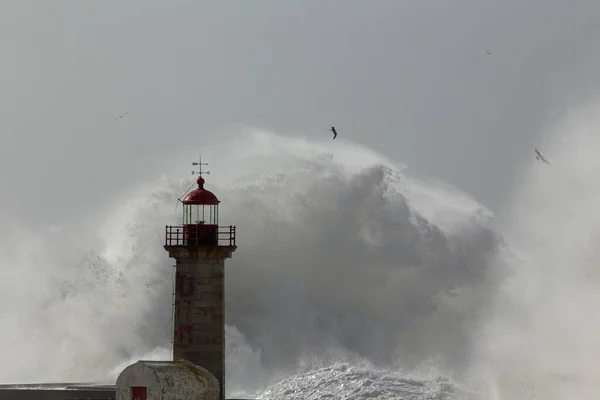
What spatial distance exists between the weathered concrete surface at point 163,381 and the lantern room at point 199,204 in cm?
334

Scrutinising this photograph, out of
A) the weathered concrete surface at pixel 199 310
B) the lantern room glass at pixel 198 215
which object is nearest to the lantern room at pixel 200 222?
the lantern room glass at pixel 198 215

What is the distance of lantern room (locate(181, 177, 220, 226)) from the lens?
95.8 feet

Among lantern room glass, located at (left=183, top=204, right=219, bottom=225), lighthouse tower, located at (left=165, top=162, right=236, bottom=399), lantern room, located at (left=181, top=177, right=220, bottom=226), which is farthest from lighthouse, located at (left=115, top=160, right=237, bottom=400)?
lantern room glass, located at (left=183, top=204, right=219, bottom=225)

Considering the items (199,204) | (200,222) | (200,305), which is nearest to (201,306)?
(200,305)

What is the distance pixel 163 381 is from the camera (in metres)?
26.5

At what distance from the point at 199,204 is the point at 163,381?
4327mm

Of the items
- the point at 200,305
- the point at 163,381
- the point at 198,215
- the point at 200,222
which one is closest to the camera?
the point at 163,381

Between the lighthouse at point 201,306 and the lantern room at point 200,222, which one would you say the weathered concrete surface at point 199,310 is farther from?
the lantern room at point 200,222

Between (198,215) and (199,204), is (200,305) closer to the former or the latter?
(199,204)

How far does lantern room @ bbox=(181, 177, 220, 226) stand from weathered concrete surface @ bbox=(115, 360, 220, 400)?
3.34 metres

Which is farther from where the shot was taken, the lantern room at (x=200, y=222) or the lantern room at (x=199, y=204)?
the lantern room at (x=199, y=204)

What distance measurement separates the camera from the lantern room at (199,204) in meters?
29.2

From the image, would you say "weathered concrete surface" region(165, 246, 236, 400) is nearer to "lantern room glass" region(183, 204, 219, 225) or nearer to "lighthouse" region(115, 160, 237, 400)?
"lighthouse" region(115, 160, 237, 400)

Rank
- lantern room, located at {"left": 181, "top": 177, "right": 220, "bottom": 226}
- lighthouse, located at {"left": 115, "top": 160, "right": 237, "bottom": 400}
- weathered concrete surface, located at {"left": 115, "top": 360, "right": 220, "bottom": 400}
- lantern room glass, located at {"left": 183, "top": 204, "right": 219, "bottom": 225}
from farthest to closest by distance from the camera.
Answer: lantern room glass, located at {"left": 183, "top": 204, "right": 219, "bottom": 225}
lantern room, located at {"left": 181, "top": 177, "right": 220, "bottom": 226}
lighthouse, located at {"left": 115, "top": 160, "right": 237, "bottom": 400}
weathered concrete surface, located at {"left": 115, "top": 360, "right": 220, "bottom": 400}
